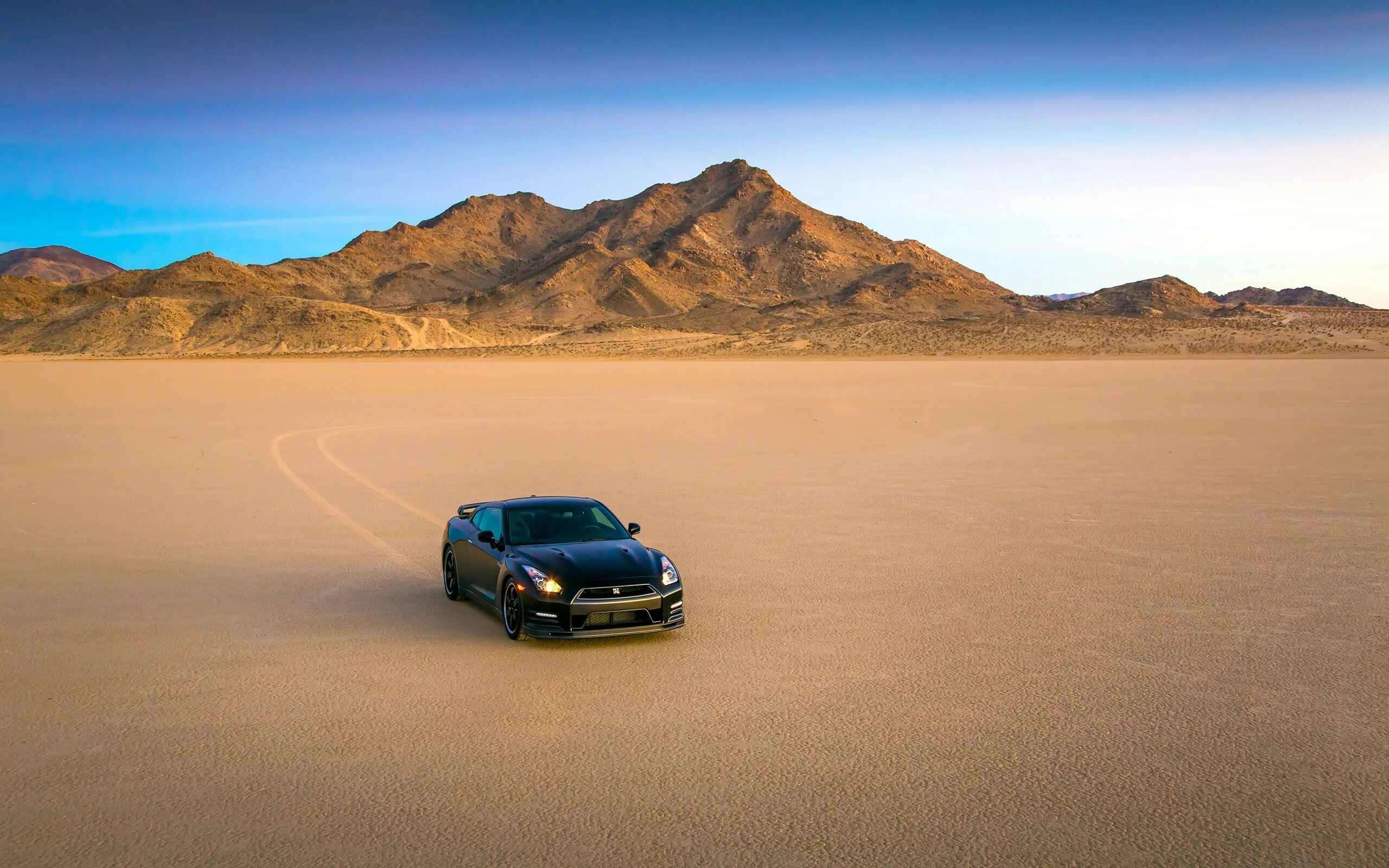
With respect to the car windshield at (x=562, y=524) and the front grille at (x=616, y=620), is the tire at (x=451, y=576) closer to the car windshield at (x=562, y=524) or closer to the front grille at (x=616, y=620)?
the car windshield at (x=562, y=524)

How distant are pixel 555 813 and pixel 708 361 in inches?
3090

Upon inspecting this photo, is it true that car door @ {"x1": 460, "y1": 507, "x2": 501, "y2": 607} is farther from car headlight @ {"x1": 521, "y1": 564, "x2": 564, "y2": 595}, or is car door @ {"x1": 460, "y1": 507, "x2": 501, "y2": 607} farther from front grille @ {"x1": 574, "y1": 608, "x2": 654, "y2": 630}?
front grille @ {"x1": 574, "y1": 608, "x2": 654, "y2": 630}

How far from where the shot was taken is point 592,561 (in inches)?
385

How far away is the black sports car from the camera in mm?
9430

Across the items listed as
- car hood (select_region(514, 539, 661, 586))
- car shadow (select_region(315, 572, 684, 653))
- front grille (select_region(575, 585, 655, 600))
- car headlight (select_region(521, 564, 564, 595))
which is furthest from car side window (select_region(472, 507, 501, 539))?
front grille (select_region(575, 585, 655, 600))

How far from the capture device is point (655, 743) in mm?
7312

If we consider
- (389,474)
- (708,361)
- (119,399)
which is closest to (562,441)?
(389,474)

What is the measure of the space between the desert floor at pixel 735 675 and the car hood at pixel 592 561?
67cm

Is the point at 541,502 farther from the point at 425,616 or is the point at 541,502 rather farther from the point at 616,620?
the point at 616,620

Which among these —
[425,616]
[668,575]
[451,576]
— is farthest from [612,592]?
[451,576]

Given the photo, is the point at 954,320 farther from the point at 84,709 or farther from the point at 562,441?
the point at 84,709

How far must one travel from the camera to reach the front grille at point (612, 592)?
30.9ft

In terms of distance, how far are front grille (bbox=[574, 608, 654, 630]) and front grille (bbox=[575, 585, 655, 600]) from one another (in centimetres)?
12

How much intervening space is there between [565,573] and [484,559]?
1.35 meters
